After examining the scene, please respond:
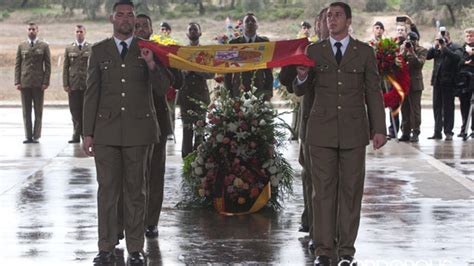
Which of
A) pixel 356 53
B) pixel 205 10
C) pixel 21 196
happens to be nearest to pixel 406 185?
pixel 21 196

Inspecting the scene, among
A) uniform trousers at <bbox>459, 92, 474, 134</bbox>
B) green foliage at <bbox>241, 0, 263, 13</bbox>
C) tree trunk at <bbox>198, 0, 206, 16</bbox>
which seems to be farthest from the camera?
green foliage at <bbox>241, 0, 263, 13</bbox>

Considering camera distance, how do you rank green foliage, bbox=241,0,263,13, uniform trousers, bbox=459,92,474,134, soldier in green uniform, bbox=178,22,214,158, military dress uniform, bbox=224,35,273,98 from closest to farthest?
military dress uniform, bbox=224,35,273,98 < soldier in green uniform, bbox=178,22,214,158 < uniform trousers, bbox=459,92,474,134 < green foliage, bbox=241,0,263,13

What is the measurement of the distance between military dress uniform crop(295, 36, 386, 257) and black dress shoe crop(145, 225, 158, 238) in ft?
6.00

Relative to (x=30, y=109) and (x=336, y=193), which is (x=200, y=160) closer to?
(x=336, y=193)

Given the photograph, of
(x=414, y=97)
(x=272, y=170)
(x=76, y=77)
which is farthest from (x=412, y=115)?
(x=272, y=170)

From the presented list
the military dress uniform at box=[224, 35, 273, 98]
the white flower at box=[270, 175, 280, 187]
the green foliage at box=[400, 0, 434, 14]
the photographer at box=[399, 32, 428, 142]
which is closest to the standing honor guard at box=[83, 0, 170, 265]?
the white flower at box=[270, 175, 280, 187]

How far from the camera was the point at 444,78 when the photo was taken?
20422mm

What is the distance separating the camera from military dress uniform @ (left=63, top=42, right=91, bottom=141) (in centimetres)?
2023

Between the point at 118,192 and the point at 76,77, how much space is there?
11366mm

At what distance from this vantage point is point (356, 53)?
8828mm

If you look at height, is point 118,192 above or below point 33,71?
below

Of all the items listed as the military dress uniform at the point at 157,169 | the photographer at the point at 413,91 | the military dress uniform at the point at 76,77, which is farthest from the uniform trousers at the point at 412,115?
the military dress uniform at the point at 157,169

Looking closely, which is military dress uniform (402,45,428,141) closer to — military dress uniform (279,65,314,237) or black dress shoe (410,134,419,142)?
black dress shoe (410,134,419,142)

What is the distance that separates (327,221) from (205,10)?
54053mm
